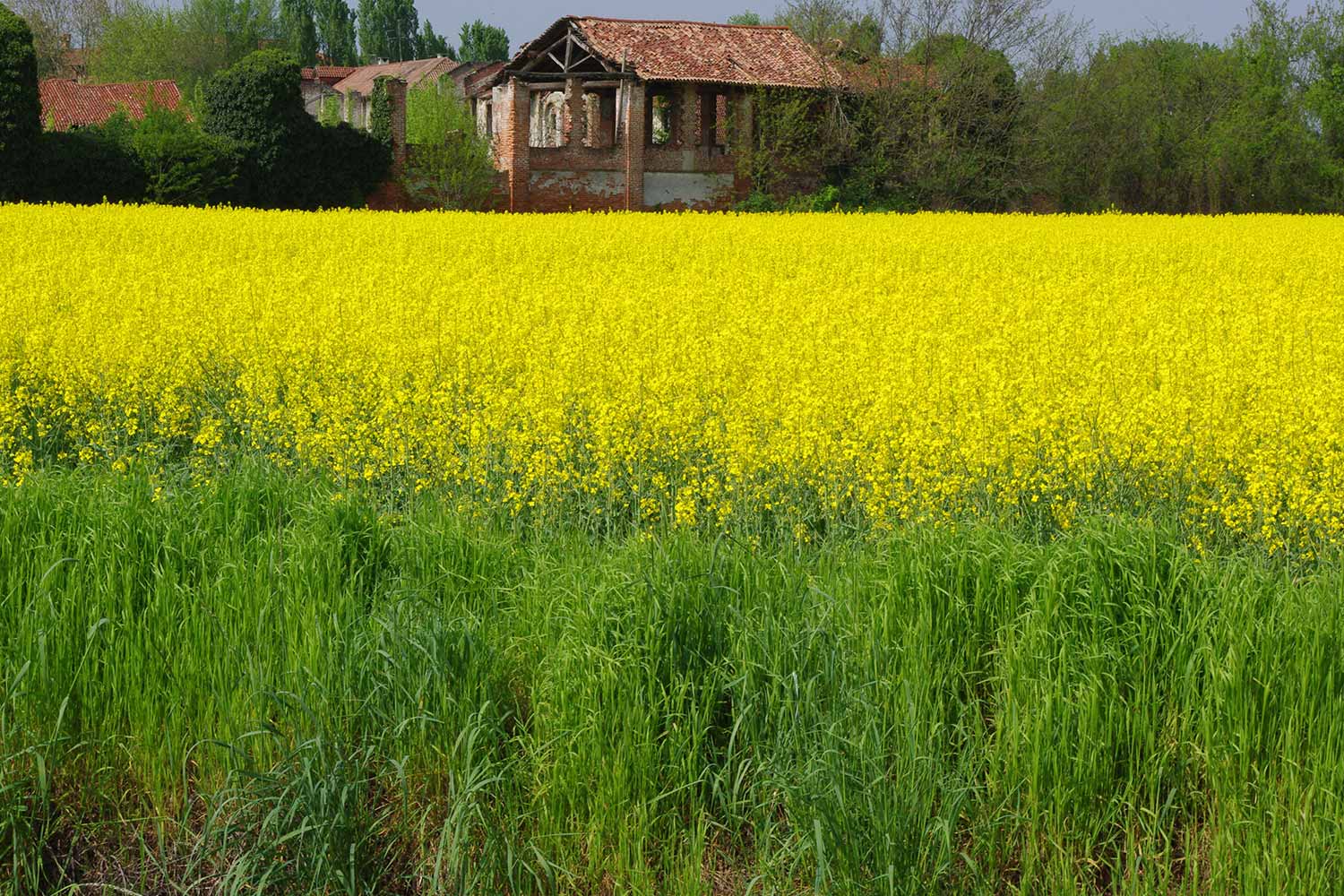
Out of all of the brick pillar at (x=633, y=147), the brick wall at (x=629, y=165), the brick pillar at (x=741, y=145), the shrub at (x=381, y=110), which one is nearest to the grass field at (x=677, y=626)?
the brick wall at (x=629, y=165)

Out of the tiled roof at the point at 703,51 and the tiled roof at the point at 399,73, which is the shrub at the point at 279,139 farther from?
the tiled roof at the point at 399,73

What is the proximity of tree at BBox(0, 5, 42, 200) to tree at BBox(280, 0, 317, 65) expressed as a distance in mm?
70911

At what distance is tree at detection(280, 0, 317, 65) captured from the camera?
101 metres

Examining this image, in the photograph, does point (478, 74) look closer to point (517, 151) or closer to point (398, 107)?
point (398, 107)

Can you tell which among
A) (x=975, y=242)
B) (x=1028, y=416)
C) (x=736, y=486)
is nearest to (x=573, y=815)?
(x=736, y=486)

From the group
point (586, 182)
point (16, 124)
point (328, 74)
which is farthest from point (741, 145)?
point (328, 74)

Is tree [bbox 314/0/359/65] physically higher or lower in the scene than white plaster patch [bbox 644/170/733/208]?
higher

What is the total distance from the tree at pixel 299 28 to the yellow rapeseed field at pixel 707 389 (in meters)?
92.4

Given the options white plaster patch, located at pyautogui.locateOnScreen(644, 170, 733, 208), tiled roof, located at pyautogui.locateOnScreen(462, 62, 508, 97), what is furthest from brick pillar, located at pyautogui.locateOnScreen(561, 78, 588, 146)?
tiled roof, located at pyautogui.locateOnScreen(462, 62, 508, 97)

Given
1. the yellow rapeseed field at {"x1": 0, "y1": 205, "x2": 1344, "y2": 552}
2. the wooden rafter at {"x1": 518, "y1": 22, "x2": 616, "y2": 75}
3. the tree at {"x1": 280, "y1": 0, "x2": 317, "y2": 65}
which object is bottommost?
the yellow rapeseed field at {"x1": 0, "y1": 205, "x2": 1344, "y2": 552}

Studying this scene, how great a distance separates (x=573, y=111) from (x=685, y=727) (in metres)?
39.0

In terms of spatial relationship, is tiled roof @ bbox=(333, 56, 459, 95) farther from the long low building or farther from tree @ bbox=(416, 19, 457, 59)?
tree @ bbox=(416, 19, 457, 59)

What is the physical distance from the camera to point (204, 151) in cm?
3253

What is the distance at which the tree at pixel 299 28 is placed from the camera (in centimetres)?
10106
